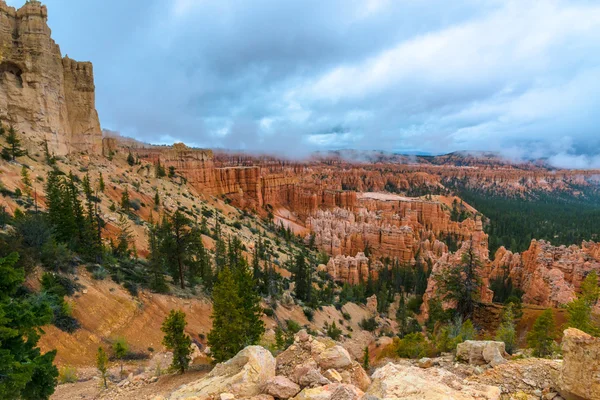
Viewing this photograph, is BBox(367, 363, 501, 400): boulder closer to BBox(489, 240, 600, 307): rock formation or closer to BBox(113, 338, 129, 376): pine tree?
BBox(113, 338, 129, 376): pine tree

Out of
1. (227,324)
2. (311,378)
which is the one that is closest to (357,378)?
(311,378)

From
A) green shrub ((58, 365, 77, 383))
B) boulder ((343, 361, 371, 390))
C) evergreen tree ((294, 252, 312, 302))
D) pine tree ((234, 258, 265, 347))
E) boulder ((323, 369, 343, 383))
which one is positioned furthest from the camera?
evergreen tree ((294, 252, 312, 302))

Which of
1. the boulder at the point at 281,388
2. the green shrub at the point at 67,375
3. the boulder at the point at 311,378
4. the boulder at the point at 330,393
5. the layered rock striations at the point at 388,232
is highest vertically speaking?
the boulder at the point at 330,393

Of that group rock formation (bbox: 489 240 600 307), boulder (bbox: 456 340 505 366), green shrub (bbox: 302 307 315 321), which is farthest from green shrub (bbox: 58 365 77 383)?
rock formation (bbox: 489 240 600 307)

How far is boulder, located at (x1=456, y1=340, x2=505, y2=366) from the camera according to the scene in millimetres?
7342

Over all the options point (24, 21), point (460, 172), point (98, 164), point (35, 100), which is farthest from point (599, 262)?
point (460, 172)

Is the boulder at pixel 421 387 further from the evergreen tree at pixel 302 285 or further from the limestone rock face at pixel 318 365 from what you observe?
the evergreen tree at pixel 302 285

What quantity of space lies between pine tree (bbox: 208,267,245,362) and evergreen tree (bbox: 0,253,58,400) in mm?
4750

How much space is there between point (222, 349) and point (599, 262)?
38.1 m

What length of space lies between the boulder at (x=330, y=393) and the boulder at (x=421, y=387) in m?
0.45

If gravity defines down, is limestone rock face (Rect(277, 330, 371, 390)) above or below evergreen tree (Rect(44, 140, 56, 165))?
below

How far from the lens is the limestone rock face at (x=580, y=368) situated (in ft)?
15.9

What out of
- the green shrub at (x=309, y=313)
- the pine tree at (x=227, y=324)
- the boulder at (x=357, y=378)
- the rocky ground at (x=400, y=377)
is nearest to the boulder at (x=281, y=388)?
the rocky ground at (x=400, y=377)

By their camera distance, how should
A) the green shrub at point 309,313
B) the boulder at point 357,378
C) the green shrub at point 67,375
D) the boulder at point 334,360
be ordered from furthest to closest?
the green shrub at point 309,313 < the green shrub at point 67,375 < the boulder at point 334,360 < the boulder at point 357,378
